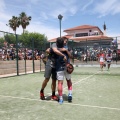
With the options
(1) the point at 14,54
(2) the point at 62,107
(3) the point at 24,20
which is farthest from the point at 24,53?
(3) the point at 24,20

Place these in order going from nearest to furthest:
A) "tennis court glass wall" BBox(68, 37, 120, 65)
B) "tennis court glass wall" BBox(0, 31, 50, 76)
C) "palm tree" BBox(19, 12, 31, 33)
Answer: "tennis court glass wall" BBox(0, 31, 50, 76) < "tennis court glass wall" BBox(68, 37, 120, 65) < "palm tree" BBox(19, 12, 31, 33)

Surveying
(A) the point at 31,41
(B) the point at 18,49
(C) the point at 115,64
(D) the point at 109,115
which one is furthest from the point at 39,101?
(C) the point at 115,64

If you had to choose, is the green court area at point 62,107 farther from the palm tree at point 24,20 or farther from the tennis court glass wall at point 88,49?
the palm tree at point 24,20

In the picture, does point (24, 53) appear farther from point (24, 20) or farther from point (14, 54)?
point (24, 20)

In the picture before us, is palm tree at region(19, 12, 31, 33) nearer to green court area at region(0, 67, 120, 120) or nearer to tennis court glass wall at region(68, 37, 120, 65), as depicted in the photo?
tennis court glass wall at region(68, 37, 120, 65)

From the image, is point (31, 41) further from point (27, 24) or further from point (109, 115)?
point (27, 24)

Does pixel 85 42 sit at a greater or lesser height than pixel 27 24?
lesser

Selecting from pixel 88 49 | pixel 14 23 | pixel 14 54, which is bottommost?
pixel 14 54

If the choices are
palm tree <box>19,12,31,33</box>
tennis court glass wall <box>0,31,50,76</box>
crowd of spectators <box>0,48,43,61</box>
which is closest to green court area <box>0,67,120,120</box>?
tennis court glass wall <box>0,31,50,76</box>

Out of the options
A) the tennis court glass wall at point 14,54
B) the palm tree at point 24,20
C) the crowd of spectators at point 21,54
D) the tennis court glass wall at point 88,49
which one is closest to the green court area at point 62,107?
the tennis court glass wall at point 14,54

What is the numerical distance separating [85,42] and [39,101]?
17.8m

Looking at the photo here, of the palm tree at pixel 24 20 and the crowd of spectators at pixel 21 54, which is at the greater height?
the palm tree at pixel 24 20

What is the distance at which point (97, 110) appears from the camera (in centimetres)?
542

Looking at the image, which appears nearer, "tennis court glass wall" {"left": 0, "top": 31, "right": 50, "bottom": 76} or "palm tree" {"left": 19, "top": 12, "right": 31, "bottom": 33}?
"tennis court glass wall" {"left": 0, "top": 31, "right": 50, "bottom": 76}
